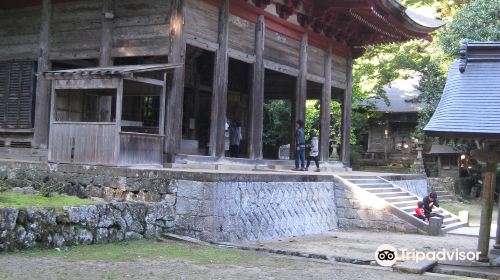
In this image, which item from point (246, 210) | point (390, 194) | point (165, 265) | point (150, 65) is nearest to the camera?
point (165, 265)

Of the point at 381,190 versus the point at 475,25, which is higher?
the point at 475,25

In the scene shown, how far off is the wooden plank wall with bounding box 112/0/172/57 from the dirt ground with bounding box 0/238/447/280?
18.0 feet

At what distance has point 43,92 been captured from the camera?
14.8m

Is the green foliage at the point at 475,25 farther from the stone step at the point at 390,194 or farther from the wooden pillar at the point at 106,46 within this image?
the wooden pillar at the point at 106,46

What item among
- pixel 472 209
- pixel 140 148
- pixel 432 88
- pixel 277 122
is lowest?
pixel 472 209

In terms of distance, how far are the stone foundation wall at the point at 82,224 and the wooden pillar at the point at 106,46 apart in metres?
4.14

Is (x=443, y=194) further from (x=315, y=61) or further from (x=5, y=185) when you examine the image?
(x=5, y=185)

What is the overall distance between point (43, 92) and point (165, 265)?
339 inches

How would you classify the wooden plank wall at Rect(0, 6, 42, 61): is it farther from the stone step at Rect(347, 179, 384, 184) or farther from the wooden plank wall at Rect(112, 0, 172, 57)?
the stone step at Rect(347, 179, 384, 184)

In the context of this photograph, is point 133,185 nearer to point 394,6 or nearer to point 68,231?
point 68,231

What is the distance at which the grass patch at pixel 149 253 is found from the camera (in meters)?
8.17

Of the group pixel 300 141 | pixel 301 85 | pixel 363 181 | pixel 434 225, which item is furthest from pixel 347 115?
pixel 434 225

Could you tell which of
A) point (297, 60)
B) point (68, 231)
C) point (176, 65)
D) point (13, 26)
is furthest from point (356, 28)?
point (68, 231)

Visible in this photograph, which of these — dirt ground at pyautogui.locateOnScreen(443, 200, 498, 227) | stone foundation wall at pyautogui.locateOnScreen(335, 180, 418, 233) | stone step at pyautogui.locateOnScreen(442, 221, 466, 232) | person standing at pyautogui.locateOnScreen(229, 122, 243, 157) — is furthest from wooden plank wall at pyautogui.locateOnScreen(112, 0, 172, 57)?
dirt ground at pyautogui.locateOnScreen(443, 200, 498, 227)
